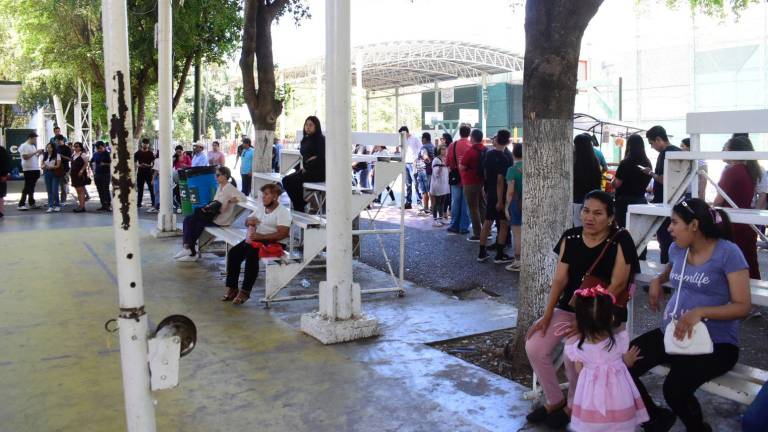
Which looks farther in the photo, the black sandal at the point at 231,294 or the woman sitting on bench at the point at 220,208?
the woman sitting on bench at the point at 220,208

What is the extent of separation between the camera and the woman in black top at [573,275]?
13.9ft

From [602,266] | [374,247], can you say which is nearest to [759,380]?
[602,266]

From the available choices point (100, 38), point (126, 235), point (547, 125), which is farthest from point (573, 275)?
point (100, 38)

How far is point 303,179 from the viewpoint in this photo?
8.99 meters

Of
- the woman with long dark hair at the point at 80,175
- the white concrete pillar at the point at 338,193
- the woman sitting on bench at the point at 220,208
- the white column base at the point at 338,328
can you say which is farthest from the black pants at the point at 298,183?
the woman with long dark hair at the point at 80,175

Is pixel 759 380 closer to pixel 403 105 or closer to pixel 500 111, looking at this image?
pixel 500 111

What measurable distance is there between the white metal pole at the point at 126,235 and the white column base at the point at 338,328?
9.37ft

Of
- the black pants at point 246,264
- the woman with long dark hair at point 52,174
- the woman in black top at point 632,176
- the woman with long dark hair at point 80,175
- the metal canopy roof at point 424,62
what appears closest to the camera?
the black pants at point 246,264

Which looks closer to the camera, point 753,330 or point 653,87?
point 753,330

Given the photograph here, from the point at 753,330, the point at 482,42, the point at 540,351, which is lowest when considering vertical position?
the point at 753,330

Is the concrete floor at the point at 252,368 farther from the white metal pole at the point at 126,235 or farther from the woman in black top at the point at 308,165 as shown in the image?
the woman in black top at the point at 308,165

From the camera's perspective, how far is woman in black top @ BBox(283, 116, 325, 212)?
894cm

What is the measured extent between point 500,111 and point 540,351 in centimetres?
3902

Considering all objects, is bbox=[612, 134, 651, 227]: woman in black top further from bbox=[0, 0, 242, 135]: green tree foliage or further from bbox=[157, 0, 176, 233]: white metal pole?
bbox=[0, 0, 242, 135]: green tree foliage
